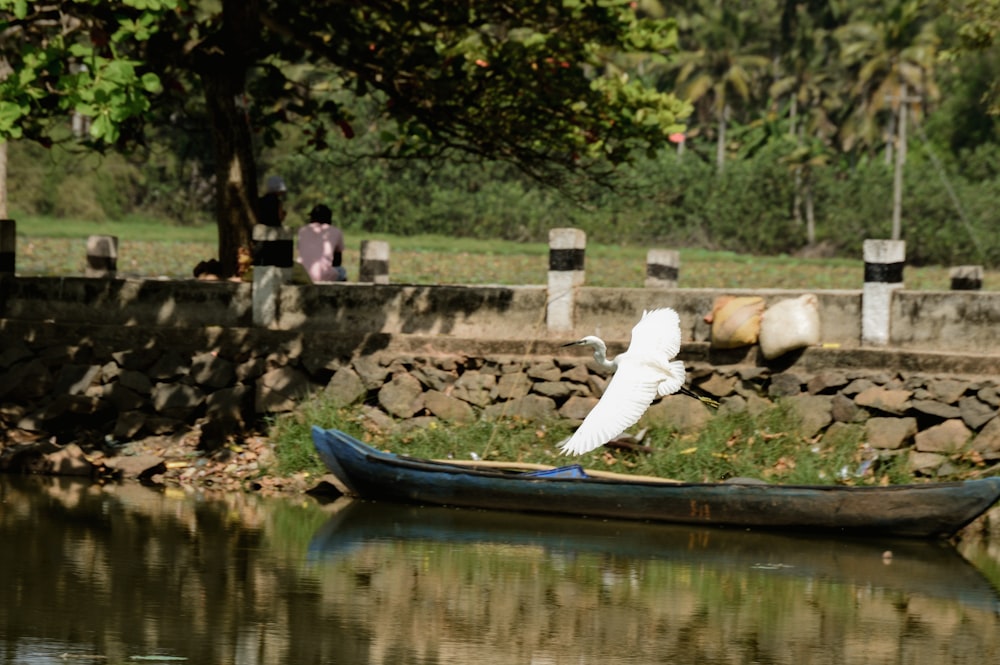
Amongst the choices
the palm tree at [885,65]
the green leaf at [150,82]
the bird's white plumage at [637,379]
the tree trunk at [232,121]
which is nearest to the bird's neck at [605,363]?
the bird's white plumage at [637,379]

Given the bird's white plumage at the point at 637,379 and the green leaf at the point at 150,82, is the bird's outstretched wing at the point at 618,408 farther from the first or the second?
the green leaf at the point at 150,82

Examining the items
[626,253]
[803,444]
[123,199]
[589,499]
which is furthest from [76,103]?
[123,199]

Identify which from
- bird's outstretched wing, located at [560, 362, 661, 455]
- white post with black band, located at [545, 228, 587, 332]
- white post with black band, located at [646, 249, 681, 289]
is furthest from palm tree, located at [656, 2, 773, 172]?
bird's outstretched wing, located at [560, 362, 661, 455]

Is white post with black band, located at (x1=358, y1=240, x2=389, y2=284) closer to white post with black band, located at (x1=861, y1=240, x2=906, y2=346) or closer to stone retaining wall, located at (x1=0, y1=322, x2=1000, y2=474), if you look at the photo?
stone retaining wall, located at (x1=0, y1=322, x2=1000, y2=474)

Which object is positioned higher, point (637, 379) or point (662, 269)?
point (662, 269)

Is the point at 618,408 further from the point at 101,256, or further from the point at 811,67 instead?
the point at 811,67

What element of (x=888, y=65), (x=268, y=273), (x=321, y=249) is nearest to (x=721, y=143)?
(x=888, y=65)

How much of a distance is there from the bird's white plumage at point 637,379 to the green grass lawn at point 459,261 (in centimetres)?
1772

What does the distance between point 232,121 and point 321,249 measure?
177cm

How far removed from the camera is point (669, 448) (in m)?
16.3

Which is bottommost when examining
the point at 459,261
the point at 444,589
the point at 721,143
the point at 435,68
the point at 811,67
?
the point at 444,589

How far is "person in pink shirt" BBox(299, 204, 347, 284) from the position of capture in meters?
19.4

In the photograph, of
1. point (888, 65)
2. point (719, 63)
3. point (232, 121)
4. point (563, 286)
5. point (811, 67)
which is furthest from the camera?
point (811, 67)

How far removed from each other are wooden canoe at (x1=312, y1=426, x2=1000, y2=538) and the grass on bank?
36.2 inches
